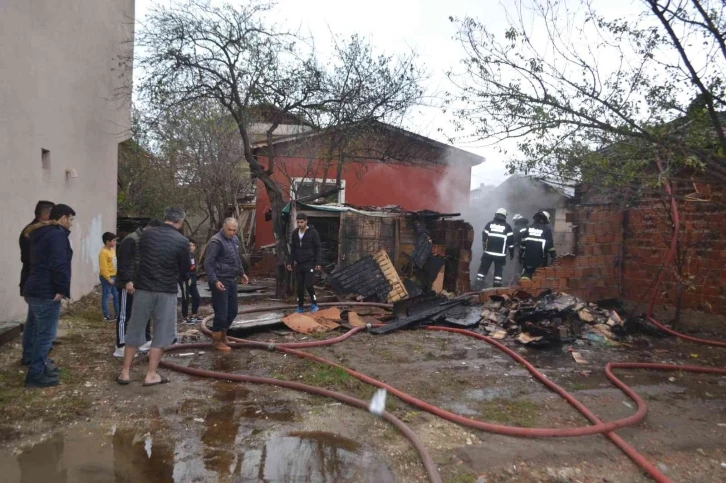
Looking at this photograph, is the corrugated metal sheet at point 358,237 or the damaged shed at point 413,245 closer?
the damaged shed at point 413,245

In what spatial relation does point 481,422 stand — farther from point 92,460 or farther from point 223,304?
point 223,304

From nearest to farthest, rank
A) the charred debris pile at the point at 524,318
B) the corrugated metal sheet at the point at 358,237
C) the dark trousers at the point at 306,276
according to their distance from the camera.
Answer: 1. the charred debris pile at the point at 524,318
2. the dark trousers at the point at 306,276
3. the corrugated metal sheet at the point at 358,237

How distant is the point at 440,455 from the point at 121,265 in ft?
12.4

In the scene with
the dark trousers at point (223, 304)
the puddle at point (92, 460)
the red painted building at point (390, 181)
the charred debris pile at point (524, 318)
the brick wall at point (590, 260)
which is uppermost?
the red painted building at point (390, 181)

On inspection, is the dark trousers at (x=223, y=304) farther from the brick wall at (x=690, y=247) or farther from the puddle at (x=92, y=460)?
the brick wall at (x=690, y=247)

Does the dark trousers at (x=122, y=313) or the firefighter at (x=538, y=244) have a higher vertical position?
the firefighter at (x=538, y=244)

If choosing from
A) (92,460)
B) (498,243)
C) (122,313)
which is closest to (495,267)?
(498,243)

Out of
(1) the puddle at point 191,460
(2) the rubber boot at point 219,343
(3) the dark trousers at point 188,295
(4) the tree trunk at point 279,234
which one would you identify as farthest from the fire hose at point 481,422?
(4) the tree trunk at point 279,234

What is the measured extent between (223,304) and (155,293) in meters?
1.21

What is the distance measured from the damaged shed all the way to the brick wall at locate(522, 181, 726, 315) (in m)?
2.22

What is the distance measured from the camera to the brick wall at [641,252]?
287 inches

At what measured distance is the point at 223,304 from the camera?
5.98 meters

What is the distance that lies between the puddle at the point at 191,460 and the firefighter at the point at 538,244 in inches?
286

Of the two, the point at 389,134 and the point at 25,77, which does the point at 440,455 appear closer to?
the point at 25,77
